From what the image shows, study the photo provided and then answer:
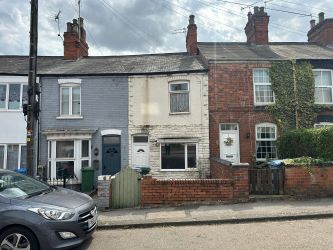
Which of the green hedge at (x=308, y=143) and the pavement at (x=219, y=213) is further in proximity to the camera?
the green hedge at (x=308, y=143)

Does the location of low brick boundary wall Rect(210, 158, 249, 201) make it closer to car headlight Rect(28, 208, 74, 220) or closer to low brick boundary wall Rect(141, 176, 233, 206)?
low brick boundary wall Rect(141, 176, 233, 206)

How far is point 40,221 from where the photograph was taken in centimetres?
554

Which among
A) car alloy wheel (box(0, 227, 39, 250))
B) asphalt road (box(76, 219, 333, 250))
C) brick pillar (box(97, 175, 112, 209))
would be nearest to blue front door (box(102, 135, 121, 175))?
brick pillar (box(97, 175, 112, 209))

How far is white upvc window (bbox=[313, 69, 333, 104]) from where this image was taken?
52.6 ft

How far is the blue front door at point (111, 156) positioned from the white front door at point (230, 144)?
4988 millimetres

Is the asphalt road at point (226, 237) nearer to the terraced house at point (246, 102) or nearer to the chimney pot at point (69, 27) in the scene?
the terraced house at point (246, 102)

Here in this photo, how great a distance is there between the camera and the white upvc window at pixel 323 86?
1603 cm

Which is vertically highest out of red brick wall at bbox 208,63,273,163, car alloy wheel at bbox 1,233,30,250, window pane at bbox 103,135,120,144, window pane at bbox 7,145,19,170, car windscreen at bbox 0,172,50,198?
red brick wall at bbox 208,63,273,163

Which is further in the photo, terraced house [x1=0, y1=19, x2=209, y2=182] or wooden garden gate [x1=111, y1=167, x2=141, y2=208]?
terraced house [x1=0, y1=19, x2=209, y2=182]

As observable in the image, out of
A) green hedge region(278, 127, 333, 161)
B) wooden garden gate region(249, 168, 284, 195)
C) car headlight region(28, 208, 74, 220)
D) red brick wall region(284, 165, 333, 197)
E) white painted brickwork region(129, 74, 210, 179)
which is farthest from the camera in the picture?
white painted brickwork region(129, 74, 210, 179)

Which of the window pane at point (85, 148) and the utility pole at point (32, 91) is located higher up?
the utility pole at point (32, 91)

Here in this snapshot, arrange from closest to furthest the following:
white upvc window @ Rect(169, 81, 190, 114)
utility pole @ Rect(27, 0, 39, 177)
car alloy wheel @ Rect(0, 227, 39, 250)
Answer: car alloy wheel @ Rect(0, 227, 39, 250)
utility pole @ Rect(27, 0, 39, 177)
white upvc window @ Rect(169, 81, 190, 114)

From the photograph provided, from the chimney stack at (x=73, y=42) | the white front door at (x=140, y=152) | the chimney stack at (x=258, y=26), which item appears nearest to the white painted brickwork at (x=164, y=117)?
the white front door at (x=140, y=152)

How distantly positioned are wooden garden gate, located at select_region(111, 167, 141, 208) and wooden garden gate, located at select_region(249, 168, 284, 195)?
3757 mm
